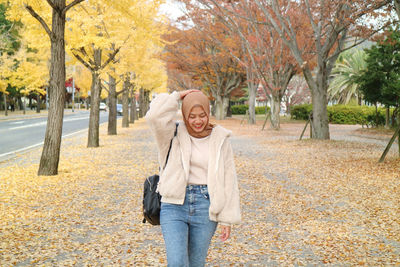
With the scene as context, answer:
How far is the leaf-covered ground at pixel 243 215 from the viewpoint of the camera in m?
4.45

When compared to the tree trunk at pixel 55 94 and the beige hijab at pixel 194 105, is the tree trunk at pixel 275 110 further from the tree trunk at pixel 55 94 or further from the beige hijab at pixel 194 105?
the beige hijab at pixel 194 105

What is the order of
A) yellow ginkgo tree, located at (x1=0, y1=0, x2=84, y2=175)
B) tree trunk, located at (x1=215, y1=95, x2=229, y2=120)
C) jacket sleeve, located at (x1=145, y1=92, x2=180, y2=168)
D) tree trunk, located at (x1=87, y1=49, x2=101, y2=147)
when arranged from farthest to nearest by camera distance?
tree trunk, located at (x1=215, y1=95, x2=229, y2=120) → tree trunk, located at (x1=87, y1=49, x2=101, y2=147) → yellow ginkgo tree, located at (x1=0, y1=0, x2=84, y2=175) → jacket sleeve, located at (x1=145, y1=92, x2=180, y2=168)

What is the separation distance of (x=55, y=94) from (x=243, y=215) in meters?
5.25

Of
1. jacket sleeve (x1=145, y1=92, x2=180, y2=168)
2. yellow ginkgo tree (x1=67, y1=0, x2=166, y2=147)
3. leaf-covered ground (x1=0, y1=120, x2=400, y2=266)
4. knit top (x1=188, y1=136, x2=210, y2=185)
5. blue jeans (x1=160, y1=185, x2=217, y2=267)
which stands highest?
yellow ginkgo tree (x1=67, y1=0, x2=166, y2=147)

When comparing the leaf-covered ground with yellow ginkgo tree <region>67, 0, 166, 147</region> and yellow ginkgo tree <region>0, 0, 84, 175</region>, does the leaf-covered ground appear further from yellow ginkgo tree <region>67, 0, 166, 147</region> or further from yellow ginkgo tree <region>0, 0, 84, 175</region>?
yellow ginkgo tree <region>67, 0, 166, 147</region>

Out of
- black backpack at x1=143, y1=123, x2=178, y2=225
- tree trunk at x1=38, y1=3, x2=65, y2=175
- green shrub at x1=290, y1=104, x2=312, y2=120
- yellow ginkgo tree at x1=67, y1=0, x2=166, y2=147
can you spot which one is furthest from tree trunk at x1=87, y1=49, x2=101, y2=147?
green shrub at x1=290, y1=104, x2=312, y2=120

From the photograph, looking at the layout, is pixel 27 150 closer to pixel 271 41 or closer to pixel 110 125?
pixel 110 125

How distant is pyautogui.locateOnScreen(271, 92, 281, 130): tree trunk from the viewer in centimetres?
2484

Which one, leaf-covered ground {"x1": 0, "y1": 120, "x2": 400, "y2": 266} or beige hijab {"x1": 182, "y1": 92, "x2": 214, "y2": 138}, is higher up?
beige hijab {"x1": 182, "y1": 92, "x2": 214, "y2": 138}

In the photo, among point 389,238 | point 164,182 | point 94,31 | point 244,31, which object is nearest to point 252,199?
point 389,238

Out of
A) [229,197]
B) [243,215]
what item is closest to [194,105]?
[229,197]

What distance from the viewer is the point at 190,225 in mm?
2680

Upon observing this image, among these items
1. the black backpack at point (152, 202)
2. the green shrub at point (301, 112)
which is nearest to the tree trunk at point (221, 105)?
the green shrub at point (301, 112)

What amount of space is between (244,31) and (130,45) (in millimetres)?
12517
